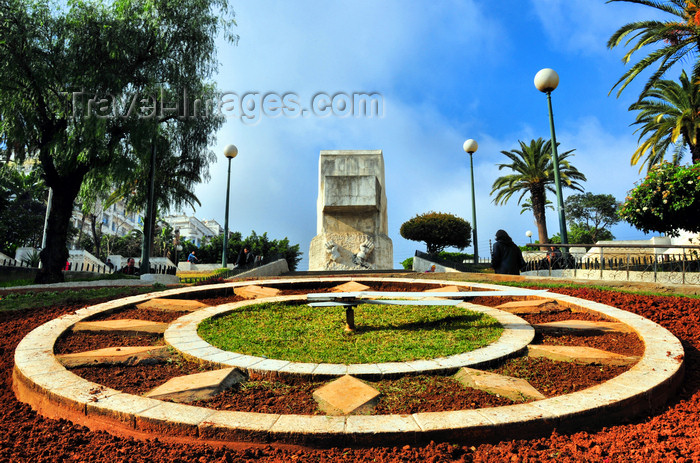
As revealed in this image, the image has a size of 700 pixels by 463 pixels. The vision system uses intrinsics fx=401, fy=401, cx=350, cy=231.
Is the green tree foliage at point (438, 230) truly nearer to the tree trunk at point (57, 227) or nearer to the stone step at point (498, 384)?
the tree trunk at point (57, 227)

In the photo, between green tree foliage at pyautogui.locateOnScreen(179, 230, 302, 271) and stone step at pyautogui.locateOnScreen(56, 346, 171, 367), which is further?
green tree foliage at pyautogui.locateOnScreen(179, 230, 302, 271)

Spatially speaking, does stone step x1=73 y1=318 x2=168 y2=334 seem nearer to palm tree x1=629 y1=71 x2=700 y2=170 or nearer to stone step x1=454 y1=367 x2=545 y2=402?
stone step x1=454 y1=367 x2=545 y2=402

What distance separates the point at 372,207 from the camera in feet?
59.8

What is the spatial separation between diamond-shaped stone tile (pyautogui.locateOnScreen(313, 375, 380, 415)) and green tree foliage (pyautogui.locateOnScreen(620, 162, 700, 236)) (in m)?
15.7

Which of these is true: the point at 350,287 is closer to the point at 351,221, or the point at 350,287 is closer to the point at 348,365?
the point at 348,365

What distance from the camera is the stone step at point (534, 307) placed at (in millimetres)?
5539

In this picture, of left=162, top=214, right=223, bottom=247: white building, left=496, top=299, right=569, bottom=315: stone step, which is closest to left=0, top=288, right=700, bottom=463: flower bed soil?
left=496, top=299, right=569, bottom=315: stone step

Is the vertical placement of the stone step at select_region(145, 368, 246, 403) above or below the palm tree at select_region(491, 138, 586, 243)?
below

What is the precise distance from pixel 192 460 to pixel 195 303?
14.5ft

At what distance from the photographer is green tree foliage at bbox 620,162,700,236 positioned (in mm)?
13750

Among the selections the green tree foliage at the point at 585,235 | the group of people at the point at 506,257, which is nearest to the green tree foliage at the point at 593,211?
the green tree foliage at the point at 585,235

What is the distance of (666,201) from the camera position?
14.3 metres

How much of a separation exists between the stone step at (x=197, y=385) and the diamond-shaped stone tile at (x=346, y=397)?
685 millimetres

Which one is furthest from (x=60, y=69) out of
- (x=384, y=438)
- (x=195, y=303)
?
(x=384, y=438)
